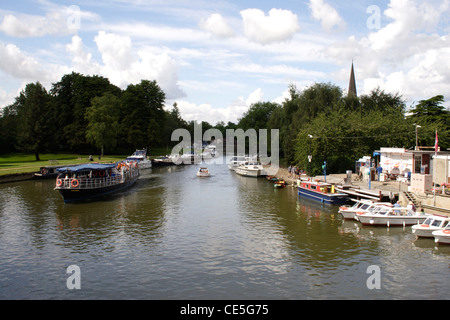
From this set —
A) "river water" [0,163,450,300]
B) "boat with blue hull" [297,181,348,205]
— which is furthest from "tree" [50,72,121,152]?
"boat with blue hull" [297,181,348,205]

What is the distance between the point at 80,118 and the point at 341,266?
96.9 meters

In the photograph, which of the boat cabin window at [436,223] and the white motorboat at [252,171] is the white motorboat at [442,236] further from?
the white motorboat at [252,171]

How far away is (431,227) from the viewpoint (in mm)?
26812

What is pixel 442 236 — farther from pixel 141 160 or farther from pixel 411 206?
pixel 141 160

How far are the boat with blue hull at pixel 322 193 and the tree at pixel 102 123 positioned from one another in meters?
63.9

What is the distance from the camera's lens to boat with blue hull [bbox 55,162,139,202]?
42.6 metres

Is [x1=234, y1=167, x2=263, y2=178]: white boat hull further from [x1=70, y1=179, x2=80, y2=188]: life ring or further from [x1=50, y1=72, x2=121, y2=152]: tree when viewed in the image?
[x1=50, y1=72, x2=121, y2=152]: tree

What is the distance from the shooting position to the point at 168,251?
25000 mm

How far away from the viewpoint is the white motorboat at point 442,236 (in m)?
25.5

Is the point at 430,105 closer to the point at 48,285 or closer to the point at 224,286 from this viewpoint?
the point at 224,286

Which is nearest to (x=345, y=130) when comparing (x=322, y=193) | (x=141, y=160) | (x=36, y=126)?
(x=322, y=193)

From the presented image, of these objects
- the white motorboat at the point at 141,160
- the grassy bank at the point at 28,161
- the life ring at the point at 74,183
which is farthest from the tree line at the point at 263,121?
the life ring at the point at 74,183

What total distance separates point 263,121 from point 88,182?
3815 inches
